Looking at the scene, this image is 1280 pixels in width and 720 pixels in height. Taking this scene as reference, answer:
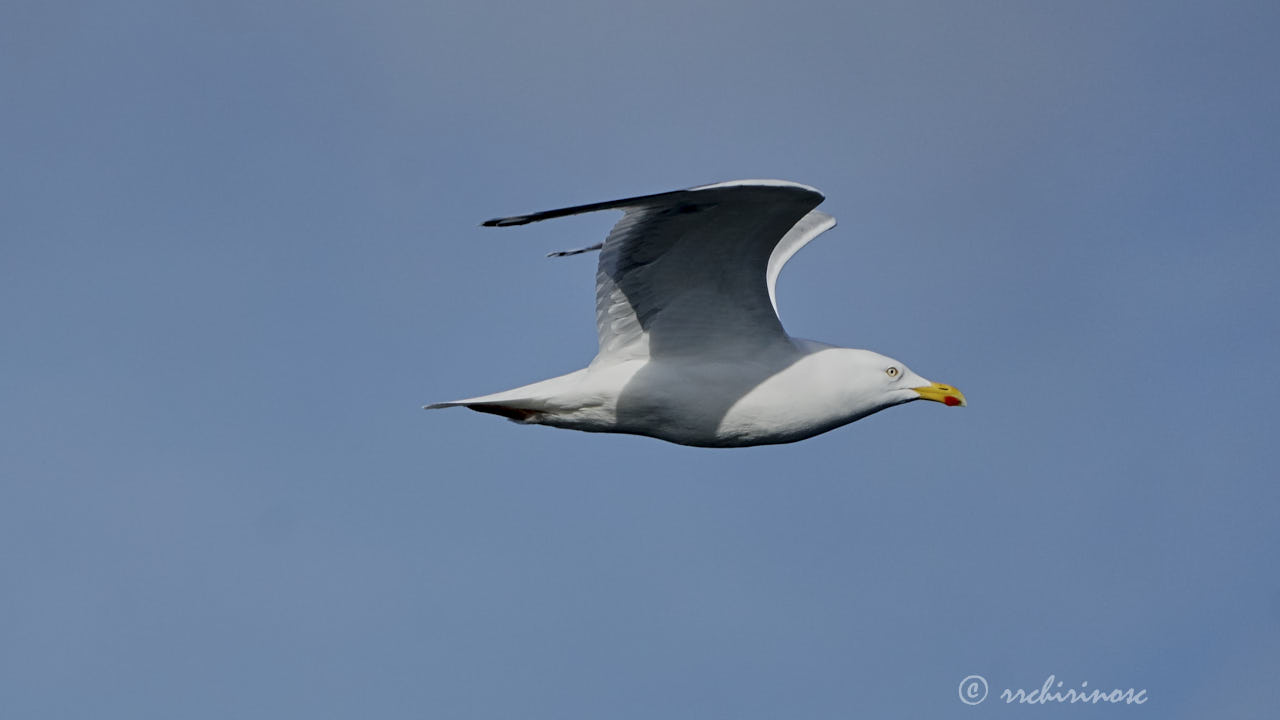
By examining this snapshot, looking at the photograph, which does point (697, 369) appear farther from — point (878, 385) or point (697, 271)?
point (878, 385)

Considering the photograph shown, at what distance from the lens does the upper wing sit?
1252 cm

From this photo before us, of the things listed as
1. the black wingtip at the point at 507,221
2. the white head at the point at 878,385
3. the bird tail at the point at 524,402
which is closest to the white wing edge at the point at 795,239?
the white head at the point at 878,385

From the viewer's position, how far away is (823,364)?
47.4ft

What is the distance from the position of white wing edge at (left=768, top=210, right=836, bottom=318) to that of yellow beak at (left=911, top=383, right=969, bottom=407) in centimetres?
200

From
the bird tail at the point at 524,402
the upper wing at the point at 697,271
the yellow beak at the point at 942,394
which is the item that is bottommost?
the yellow beak at the point at 942,394

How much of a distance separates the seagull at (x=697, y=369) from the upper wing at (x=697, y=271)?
0.5 inches

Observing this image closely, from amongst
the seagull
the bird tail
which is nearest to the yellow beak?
the seagull

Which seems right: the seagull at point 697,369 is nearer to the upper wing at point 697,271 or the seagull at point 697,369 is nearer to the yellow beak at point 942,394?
the upper wing at point 697,271

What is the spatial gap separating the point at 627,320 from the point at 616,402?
0.84 metres

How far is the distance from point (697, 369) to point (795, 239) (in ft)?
10.7

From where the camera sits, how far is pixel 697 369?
46.5ft

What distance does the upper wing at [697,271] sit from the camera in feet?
41.1

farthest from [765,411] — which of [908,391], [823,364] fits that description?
[908,391]

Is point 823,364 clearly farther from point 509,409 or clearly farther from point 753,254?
point 509,409
